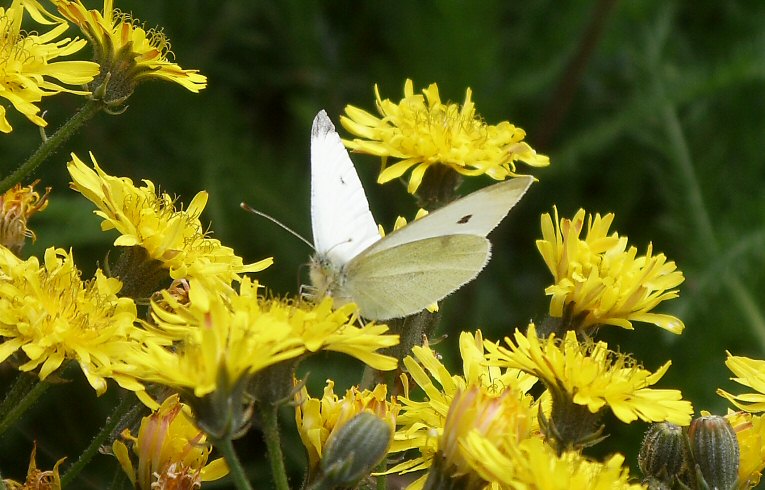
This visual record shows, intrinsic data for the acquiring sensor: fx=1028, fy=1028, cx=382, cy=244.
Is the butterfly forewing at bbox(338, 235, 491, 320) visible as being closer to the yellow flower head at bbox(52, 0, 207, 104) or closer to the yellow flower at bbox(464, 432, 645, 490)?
the yellow flower head at bbox(52, 0, 207, 104)

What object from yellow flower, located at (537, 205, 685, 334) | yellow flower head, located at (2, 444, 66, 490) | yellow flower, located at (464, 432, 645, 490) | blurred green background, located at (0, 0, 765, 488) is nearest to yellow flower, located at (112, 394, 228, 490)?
yellow flower head, located at (2, 444, 66, 490)

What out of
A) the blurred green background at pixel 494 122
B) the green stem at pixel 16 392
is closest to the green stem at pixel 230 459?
the green stem at pixel 16 392

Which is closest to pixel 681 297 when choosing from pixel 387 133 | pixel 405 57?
pixel 405 57

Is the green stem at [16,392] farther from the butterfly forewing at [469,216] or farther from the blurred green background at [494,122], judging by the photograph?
the blurred green background at [494,122]

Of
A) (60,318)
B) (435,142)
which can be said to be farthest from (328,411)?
(435,142)

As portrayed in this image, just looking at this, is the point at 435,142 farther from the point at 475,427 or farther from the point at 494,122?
the point at 494,122

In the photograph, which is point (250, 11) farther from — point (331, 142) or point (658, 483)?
point (658, 483)

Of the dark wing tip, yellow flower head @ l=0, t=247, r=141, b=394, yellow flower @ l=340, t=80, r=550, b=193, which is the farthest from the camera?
yellow flower @ l=340, t=80, r=550, b=193

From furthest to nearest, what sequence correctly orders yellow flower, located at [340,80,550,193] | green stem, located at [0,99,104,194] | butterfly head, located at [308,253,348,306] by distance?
yellow flower, located at [340,80,550,193] → butterfly head, located at [308,253,348,306] → green stem, located at [0,99,104,194]
